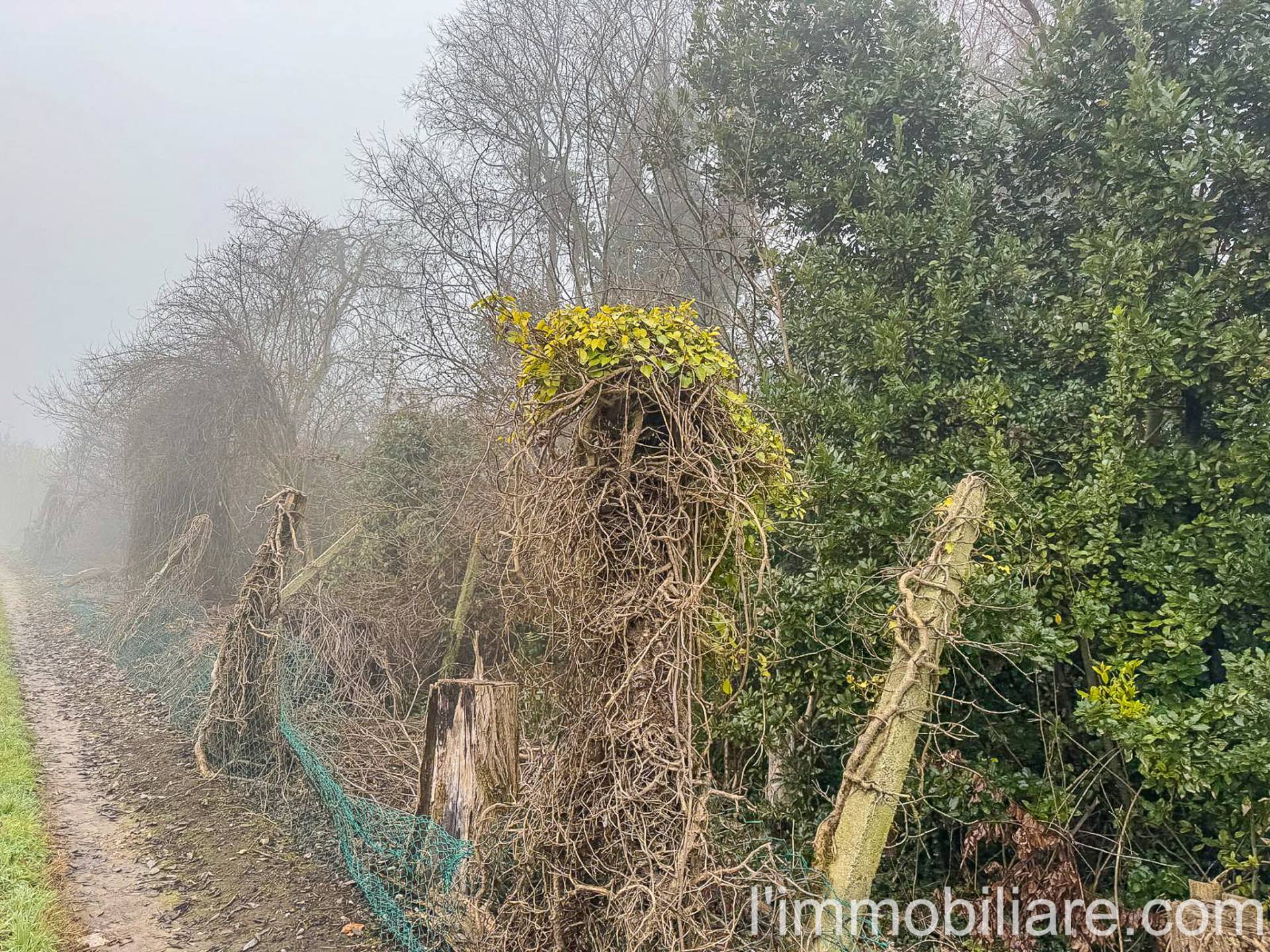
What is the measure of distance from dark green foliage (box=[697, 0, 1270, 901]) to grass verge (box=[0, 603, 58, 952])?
4381mm

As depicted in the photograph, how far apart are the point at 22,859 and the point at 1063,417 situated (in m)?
7.63

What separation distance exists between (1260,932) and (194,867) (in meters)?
6.23

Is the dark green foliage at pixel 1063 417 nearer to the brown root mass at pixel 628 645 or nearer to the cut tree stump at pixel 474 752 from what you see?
the brown root mass at pixel 628 645

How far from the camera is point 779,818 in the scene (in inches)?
184

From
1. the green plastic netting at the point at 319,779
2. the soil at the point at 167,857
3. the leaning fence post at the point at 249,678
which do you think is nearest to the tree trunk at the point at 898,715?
the green plastic netting at the point at 319,779

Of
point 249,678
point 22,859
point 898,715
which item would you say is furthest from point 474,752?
point 249,678

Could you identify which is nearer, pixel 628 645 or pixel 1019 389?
pixel 628 645

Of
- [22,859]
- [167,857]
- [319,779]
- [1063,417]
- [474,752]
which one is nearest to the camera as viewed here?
[474,752]

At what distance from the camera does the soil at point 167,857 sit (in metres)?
4.25

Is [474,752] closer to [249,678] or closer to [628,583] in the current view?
[628,583]

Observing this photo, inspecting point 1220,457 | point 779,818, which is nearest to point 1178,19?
point 1220,457

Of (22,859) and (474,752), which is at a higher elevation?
(474,752)

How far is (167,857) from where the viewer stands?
518 cm

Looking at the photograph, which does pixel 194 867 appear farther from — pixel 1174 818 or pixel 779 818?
pixel 1174 818
